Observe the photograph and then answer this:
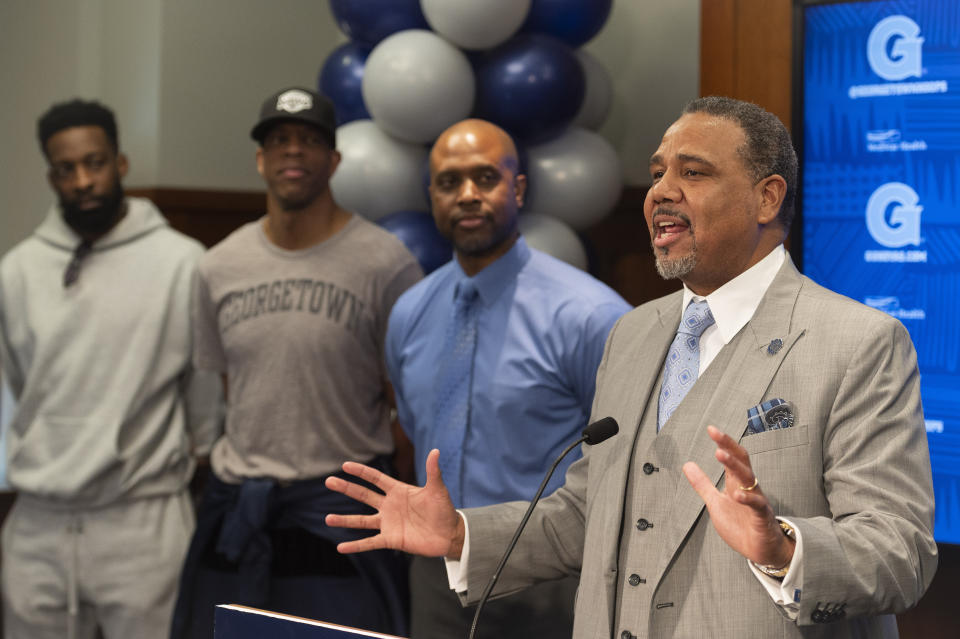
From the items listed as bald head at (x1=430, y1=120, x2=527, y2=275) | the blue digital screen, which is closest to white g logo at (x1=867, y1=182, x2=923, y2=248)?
the blue digital screen

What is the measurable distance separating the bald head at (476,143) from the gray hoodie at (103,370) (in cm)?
91

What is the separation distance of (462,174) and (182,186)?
2184mm

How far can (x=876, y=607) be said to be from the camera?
4.38ft

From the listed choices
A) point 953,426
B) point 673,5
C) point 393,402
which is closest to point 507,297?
point 393,402

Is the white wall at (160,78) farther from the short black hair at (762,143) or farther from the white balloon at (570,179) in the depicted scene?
the short black hair at (762,143)

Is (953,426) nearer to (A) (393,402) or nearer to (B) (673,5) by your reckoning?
(A) (393,402)

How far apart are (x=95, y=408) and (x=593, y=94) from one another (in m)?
1.83

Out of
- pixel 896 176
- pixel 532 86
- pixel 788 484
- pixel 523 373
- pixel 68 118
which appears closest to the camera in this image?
pixel 788 484

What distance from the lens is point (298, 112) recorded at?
2.84 m

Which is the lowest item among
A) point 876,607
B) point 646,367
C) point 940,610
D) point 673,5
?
point 940,610

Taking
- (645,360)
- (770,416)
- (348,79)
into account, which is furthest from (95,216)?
(770,416)

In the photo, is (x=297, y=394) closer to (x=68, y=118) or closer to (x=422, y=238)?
(x=422, y=238)

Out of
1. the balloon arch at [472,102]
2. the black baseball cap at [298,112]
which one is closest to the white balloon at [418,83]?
the balloon arch at [472,102]

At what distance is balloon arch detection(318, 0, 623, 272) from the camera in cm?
326
